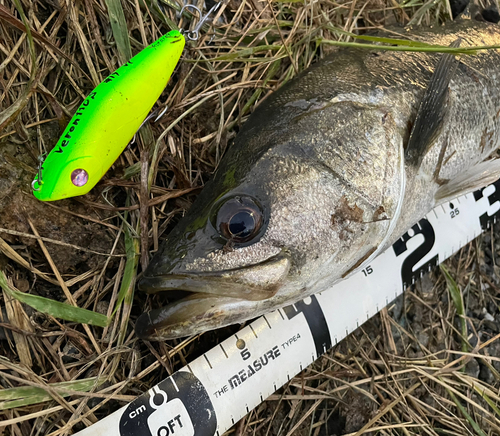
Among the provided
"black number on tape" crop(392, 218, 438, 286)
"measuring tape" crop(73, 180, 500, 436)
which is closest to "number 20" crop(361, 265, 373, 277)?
"measuring tape" crop(73, 180, 500, 436)

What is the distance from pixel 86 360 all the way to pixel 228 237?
1.03m

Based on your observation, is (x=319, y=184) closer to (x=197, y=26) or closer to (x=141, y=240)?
(x=141, y=240)

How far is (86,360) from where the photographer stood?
188cm

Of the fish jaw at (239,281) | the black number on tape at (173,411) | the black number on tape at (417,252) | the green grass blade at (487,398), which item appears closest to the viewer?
the fish jaw at (239,281)

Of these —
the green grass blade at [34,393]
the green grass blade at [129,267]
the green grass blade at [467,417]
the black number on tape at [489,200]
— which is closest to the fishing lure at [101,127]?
the green grass blade at [129,267]

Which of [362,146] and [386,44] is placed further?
[386,44]

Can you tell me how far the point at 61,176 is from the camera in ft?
5.57

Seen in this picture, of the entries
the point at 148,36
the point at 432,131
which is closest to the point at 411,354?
the point at 432,131

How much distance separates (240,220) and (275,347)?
36.7 inches

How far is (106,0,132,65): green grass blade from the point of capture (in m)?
1.97

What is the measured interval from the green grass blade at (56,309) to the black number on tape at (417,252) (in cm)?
188

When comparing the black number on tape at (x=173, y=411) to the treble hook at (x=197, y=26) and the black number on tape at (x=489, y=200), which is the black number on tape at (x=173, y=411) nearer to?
the treble hook at (x=197, y=26)

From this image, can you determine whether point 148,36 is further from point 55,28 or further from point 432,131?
point 432,131

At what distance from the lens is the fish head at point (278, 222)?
150 centimetres
